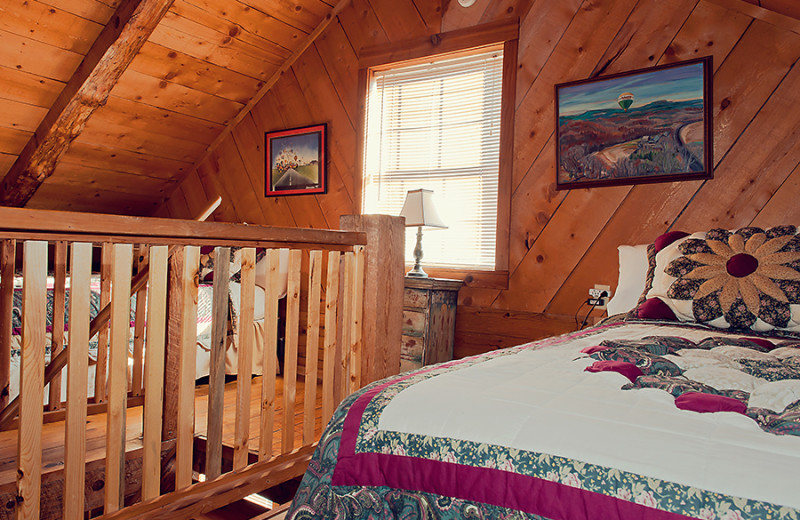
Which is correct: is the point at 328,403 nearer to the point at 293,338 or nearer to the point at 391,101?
the point at 293,338

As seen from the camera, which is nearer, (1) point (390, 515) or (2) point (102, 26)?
(1) point (390, 515)

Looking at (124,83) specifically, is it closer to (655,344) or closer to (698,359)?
(655,344)

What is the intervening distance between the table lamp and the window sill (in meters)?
0.18

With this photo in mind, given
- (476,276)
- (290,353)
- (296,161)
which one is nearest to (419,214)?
(476,276)

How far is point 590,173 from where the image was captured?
2.86 meters

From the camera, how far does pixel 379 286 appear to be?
2.09 m

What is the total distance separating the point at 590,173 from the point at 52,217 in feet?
7.75

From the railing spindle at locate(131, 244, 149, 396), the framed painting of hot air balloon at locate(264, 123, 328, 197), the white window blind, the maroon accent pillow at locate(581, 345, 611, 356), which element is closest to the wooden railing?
the railing spindle at locate(131, 244, 149, 396)

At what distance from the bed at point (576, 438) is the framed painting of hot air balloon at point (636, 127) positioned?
4.68 feet

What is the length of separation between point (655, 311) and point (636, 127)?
3.84 feet

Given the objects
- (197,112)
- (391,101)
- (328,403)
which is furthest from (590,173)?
(197,112)

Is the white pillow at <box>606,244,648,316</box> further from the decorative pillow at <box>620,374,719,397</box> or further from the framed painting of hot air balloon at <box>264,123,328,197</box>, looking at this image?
the framed painting of hot air balloon at <box>264,123,328,197</box>

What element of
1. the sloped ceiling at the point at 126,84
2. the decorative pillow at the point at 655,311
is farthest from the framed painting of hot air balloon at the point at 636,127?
the sloped ceiling at the point at 126,84

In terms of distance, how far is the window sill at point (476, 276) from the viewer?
316 cm
